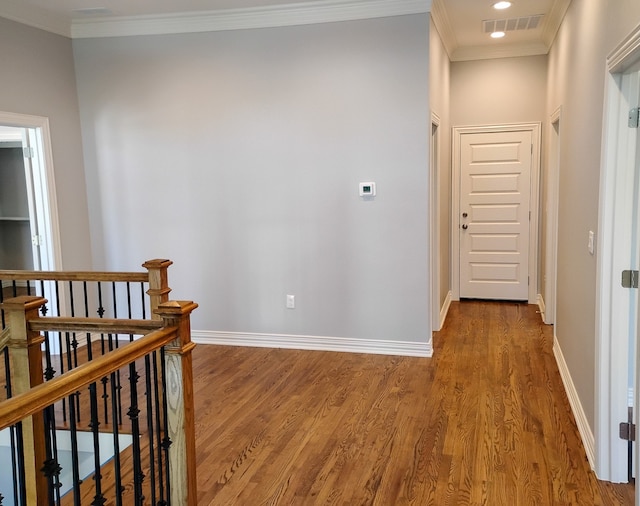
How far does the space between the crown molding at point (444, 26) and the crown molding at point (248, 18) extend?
286 mm

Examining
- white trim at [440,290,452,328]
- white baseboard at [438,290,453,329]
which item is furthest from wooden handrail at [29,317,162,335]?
white trim at [440,290,452,328]

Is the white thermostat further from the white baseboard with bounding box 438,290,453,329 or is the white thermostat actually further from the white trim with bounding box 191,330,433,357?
the white baseboard with bounding box 438,290,453,329

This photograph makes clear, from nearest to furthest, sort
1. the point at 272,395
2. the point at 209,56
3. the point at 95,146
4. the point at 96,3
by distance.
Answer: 1. the point at 272,395
2. the point at 96,3
3. the point at 209,56
4. the point at 95,146

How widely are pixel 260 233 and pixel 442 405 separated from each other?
219cm

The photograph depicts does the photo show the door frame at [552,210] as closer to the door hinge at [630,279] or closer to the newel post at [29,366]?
the door hinge at [630,279]

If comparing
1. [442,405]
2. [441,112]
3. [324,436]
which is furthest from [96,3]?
[442,405]

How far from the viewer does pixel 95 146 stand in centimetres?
518

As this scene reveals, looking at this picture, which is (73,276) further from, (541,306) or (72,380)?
(541,306)

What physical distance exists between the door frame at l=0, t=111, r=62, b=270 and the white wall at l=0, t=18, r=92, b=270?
0.18 feet

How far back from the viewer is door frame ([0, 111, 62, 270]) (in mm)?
4777

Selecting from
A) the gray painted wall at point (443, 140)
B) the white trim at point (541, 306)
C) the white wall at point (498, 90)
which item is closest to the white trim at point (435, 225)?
the gray painted wall at point (443, 140)

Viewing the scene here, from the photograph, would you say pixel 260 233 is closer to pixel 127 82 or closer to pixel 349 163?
pixel 349 163

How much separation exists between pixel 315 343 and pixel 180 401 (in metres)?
2.82

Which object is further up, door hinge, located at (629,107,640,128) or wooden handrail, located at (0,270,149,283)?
door hinge, located at (629,107,640,128)
